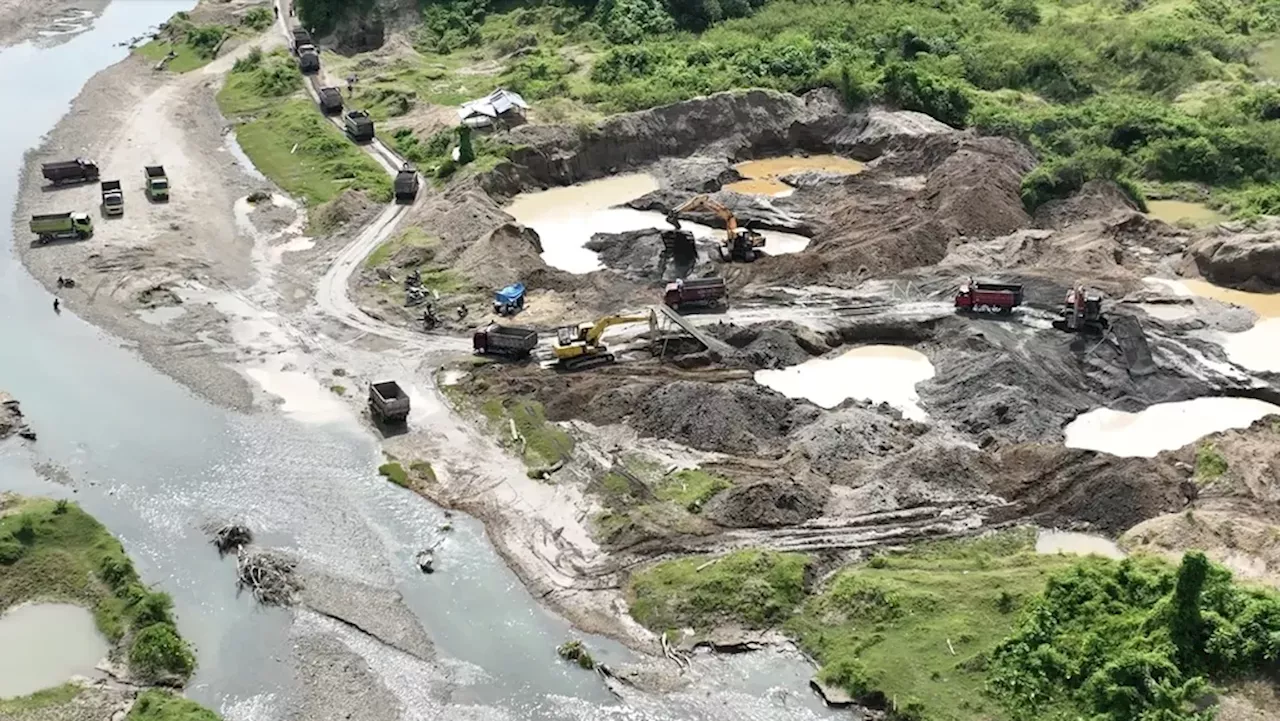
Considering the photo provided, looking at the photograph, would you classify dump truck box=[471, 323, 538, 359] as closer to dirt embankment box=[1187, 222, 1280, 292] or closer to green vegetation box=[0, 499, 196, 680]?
green vegetation box=[0, 499, 196, 680]

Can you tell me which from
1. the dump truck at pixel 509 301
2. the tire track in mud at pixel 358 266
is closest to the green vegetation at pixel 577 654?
the tire track in mud at pixel 358 266

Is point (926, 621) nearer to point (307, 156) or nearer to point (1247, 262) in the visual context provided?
point (1247, 262)

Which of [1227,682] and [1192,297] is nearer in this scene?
[1227,682]

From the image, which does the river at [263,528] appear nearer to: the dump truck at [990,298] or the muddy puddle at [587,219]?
the muddy puddle at [587,219]

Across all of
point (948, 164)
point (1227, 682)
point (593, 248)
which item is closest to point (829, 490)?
point (1227, 682)

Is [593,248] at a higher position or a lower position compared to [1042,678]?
lower

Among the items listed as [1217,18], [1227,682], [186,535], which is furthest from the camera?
[1217,18]

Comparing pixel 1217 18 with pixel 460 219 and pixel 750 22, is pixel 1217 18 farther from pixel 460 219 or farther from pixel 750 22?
pixel 460 219
